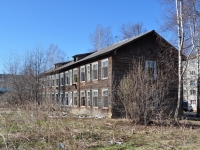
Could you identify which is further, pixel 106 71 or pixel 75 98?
pixel 75 98

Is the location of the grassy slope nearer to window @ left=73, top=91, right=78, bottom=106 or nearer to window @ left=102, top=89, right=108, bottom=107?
window @ left=102, top=89, right=108, bottom=107

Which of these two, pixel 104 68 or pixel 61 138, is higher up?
pixel 104 68

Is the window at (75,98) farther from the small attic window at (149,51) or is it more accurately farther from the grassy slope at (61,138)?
the grassy slope at (61,138)

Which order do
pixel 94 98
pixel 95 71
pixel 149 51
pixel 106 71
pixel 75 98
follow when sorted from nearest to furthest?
pixel 106 71, pixel 149 51, pixel 95 71, pixel 94 98, pixel 75 98

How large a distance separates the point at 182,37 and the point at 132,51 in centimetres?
452

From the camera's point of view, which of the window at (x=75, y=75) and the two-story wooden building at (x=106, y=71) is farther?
the window at (x=75, y=75)

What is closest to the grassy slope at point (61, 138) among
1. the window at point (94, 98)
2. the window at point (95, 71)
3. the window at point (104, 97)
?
the window at point (104, 97)

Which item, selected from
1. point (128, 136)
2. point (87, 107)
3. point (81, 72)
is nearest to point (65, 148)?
point (128, 136)

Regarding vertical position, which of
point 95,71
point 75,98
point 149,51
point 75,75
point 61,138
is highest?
point 149,51

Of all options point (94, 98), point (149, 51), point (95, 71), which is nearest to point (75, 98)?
point (94, 98)

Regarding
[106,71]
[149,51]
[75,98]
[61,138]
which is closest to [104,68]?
[106,71]

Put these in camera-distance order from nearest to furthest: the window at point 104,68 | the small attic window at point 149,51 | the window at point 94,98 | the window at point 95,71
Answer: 1. the window at point 104,68
2. the small attic window at point 149,51
3. the window at point 94,98
4. the window at point 95,71

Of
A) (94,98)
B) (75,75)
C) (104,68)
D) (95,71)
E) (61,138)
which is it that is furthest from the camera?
(75,75)

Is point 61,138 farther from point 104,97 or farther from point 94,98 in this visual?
point 94,98
